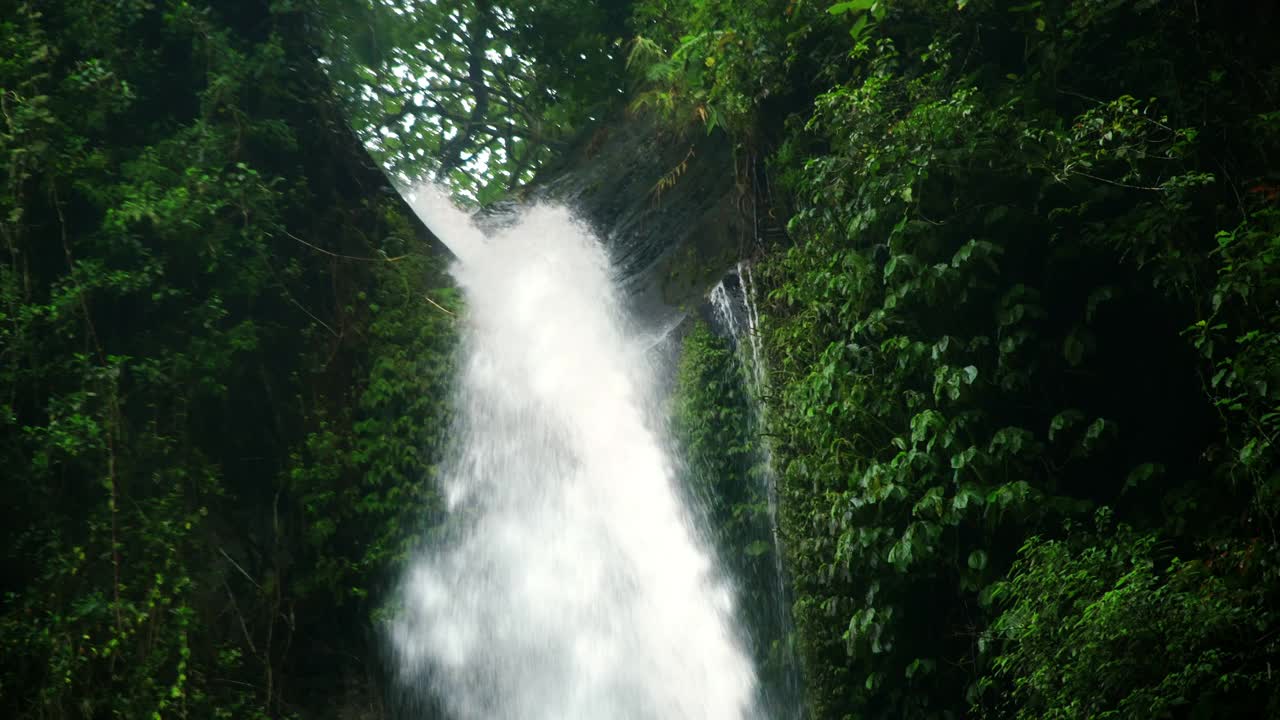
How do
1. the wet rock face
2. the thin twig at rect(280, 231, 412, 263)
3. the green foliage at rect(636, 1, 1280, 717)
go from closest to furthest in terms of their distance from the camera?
the green foliage at rect(636, 1, 1280, 717)
the thin twig at rect(280, 231, 412, 263)
the wet rock face

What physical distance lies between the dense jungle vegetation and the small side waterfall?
0.53ft

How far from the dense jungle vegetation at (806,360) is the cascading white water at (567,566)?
0.36m

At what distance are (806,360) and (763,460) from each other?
1.15 m

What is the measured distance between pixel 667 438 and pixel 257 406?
12.1ft


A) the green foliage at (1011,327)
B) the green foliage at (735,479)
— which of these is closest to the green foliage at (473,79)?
the green foliage at (735,479)

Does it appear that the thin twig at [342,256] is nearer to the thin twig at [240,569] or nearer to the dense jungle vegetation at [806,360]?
the dense jungle vegetation at [806,360]

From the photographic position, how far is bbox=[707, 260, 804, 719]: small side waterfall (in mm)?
6844

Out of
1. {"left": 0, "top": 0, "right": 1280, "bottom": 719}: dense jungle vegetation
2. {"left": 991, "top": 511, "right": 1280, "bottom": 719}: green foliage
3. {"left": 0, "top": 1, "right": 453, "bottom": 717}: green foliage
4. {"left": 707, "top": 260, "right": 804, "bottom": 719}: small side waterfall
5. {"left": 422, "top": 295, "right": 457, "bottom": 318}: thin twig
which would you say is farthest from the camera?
{"left": 422, "top": 295, "right": 457, "bottom": 318}: thin twig

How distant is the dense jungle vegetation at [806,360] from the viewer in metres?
4.70

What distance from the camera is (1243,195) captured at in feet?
16.5

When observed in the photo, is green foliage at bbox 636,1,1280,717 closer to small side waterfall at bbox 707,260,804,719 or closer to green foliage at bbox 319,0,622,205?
small side waterfall at bbox 707,260,804,719

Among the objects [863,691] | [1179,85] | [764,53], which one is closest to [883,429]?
[863,691]

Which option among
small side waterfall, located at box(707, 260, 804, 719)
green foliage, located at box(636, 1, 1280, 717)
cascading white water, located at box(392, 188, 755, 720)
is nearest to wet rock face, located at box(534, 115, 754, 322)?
small side waterfall, located at box(707, 260, 804, 719)

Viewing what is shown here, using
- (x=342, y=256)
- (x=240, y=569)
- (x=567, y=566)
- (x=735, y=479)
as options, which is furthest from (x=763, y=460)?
(x=342, y=256)
